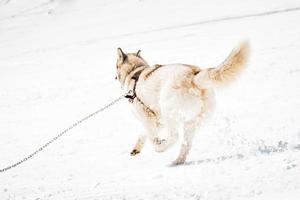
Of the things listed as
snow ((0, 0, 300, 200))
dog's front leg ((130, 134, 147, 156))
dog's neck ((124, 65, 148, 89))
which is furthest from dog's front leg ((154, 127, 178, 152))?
dog's neck ((124, 65, 148, 89))

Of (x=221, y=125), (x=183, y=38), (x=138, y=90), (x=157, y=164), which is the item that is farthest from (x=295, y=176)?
(x=183, y=38)

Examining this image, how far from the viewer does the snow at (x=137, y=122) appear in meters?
4.52

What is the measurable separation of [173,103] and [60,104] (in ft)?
18.7

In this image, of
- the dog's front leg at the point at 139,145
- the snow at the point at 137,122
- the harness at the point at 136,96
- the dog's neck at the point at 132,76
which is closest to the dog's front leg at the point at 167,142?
the snow at the point at 137,122

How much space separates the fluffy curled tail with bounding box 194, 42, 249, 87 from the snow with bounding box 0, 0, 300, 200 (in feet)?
0.49

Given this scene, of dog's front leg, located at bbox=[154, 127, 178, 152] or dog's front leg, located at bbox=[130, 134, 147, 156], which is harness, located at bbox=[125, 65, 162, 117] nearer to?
dog's front leg, located at bbox=[154, 127, 178, 152]

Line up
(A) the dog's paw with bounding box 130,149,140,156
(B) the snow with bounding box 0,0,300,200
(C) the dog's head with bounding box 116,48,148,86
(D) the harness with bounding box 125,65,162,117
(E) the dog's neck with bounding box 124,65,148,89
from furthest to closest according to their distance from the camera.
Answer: (A) the dog's paw with bounding box 130,149,140,156 < (C) the dog's head with bounding box 116,48,148,86 < (E) the dog's neck with bounding box 124,65,148,89 < (D) the harness with bounding box 125,65,162,117 < (B) the snow with bounding box 0,0,300,200

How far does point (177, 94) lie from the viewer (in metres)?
4.81

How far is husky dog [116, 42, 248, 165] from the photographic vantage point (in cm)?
448

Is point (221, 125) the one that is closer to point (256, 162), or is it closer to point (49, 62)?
point (256, 162)

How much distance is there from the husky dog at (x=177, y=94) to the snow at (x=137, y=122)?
8.0 inches

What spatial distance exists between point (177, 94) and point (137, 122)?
9.77ft

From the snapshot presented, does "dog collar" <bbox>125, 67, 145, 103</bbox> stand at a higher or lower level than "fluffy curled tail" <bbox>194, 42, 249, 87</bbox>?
lower

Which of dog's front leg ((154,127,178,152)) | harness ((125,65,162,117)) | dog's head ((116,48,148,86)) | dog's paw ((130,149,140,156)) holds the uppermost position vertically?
dog's head ((116,48,148,86))
